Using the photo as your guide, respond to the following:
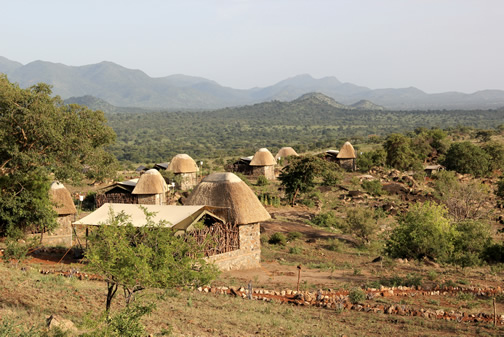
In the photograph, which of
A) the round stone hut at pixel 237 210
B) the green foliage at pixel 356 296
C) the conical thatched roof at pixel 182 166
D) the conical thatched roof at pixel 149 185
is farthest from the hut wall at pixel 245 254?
the conical thatched roof at pixel 182 166

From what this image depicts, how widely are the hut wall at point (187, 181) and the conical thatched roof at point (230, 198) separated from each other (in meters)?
23.0

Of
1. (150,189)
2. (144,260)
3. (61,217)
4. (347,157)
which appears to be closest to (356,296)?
(144,260)

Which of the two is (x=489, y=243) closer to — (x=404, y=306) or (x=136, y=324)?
(x=404, y=306)

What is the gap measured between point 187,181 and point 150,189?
12.2 metres

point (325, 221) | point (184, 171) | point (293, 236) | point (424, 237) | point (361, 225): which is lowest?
point (325, 221)

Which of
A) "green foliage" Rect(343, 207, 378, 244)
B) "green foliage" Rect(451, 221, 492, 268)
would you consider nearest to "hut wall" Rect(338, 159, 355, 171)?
"green foliage" Rect(343, 207, 378, 244)

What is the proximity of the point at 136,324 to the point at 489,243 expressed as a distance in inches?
732

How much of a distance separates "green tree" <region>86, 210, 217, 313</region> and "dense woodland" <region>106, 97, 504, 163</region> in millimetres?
78556

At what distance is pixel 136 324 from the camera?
7918 millimetres

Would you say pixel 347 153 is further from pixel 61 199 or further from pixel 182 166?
pixel 61 199

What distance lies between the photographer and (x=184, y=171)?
4372 centimetres

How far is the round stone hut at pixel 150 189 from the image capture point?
32062 mm

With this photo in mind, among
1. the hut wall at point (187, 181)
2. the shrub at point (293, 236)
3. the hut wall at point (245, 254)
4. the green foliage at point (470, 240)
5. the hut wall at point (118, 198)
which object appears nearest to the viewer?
the hut wall at point (245, 254)

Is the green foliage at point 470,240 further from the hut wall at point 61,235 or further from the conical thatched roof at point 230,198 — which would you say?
the hut wall at point 61,235
